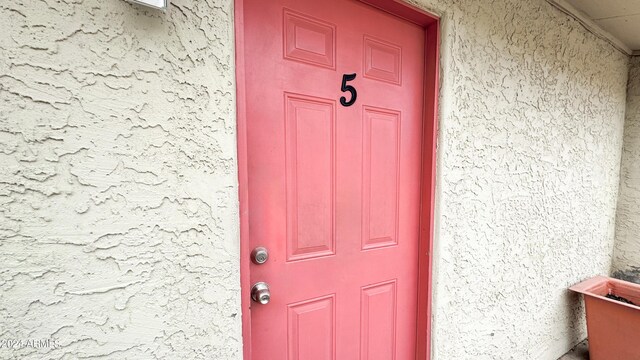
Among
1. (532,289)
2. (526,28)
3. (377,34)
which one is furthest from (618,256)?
Result: (377,34)

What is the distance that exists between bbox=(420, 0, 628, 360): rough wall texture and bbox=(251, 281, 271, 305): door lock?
4.38 feet

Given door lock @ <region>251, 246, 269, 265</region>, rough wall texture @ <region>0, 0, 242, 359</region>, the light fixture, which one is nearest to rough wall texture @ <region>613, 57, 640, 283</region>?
door lock @ <region>251, 246, 269, 265</region>

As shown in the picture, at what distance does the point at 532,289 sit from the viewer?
287cm

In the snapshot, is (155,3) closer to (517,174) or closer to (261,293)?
(261,293)

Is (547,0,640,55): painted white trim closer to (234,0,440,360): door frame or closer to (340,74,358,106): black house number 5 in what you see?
(234,0,440,360): door frame

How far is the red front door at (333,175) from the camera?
5.10 feet

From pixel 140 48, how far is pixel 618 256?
6.39 metres

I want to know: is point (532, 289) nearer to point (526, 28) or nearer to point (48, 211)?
point (526, 28)

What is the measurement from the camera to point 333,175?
5.86ft

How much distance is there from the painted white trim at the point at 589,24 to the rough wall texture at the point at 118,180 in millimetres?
3480

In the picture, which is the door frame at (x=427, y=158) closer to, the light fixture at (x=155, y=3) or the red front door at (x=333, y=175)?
the red front door at (x=333, y=175)

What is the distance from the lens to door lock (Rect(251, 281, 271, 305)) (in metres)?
1.49

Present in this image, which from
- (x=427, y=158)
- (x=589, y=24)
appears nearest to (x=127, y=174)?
(x=427, y=158)

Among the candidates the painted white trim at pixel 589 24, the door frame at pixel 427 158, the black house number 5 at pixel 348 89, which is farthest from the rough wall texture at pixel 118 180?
the painted white trim at pixel 589 24
